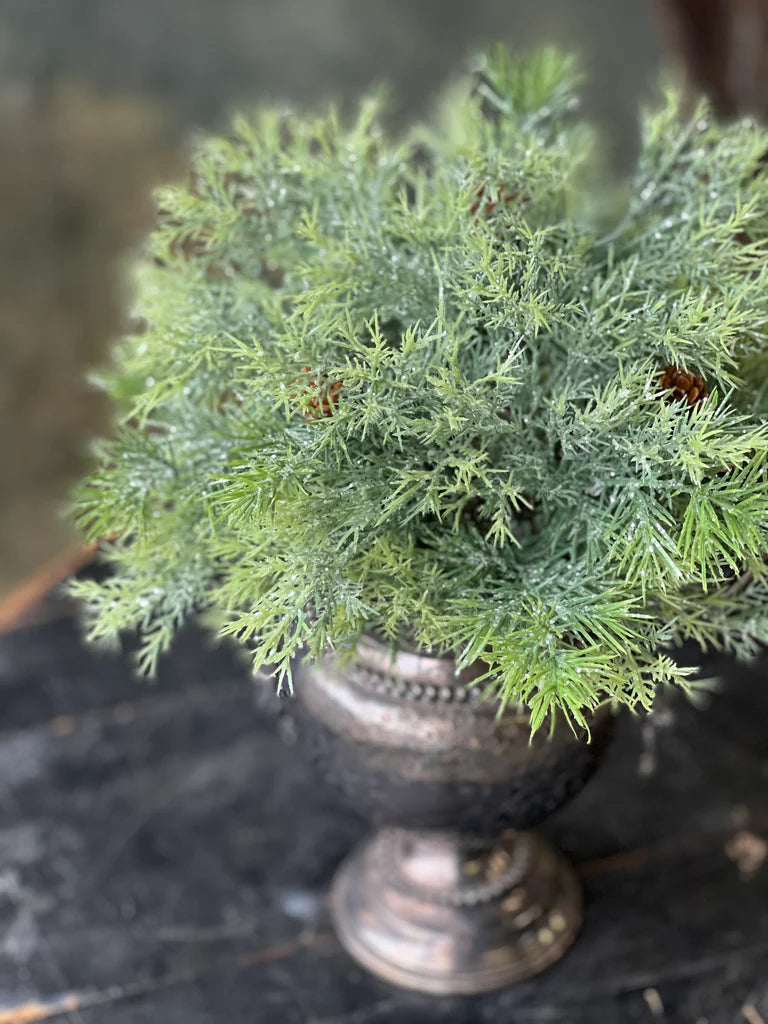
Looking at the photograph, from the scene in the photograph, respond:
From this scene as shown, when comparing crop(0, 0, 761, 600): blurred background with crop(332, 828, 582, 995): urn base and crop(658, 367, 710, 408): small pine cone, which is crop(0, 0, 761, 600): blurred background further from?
crop(658, 367, 710, 408): small pine cone

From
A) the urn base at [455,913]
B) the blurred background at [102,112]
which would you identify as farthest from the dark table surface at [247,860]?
the blurred background at [102,112]

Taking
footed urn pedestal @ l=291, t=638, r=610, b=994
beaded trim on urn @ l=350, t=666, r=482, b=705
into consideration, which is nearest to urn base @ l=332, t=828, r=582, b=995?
footed urn pedestal @ l=291, t=638, r=610, b=994

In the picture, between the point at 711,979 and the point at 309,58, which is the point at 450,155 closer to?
the point at 711,979

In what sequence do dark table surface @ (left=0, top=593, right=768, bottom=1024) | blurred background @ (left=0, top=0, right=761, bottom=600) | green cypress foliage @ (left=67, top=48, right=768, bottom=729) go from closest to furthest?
green cypress foliage @ (left=67, top=48, right=768, bottom=729) < dark table surface @ (left=0, top=593, right=768, bottom=1024) < blurred background @ (left=0, top=0, right=761, bottom=600)

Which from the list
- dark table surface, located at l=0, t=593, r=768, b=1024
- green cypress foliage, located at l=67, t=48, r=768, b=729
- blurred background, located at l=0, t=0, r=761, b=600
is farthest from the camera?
blurred background, located at l=0, t=0, r=761, b=600

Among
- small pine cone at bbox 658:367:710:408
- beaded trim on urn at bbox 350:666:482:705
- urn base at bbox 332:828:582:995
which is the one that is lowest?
urn base at bbox 332:828:582:995

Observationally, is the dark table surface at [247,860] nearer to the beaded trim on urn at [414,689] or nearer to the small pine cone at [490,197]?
the beaded trim on urn at [414,689]

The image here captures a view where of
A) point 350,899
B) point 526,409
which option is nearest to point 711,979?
point 350,899
